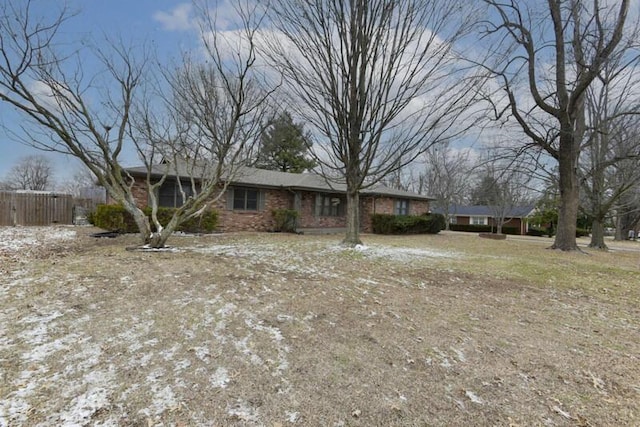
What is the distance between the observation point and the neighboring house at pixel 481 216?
33.8 m

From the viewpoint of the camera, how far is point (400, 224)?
19.0 meters

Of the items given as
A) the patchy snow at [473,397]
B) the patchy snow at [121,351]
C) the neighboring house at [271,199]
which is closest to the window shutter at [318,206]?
the neighboring house at [271,199]

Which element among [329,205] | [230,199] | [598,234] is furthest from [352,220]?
[598,234]

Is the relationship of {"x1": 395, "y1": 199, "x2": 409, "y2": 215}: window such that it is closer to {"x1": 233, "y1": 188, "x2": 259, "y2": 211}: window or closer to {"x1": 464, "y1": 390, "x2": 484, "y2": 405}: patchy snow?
{"x1": 233, "y1": 188, "x2": 259, "y2": 211}: window

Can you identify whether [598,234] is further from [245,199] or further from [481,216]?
[481,216]

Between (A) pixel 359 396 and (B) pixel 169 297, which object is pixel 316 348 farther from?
(B) pixel 169 297

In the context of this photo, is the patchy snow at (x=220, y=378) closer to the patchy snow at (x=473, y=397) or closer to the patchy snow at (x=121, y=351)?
the patchy snow at (x=121, y=351)

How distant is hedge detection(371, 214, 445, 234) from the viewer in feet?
62.2

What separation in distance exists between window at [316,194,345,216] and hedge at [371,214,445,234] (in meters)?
2.18

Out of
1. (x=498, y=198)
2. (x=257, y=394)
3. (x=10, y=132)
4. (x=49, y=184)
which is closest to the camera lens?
(x=257, y=394)

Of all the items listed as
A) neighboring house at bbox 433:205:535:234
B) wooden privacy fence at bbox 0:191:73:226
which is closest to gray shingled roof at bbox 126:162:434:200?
wooden privacy fence at bbox 0:191:73:226

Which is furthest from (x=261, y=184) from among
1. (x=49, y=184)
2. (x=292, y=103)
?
(x=49, y=184)

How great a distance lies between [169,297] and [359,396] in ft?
10.2

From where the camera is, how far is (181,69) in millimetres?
10242
